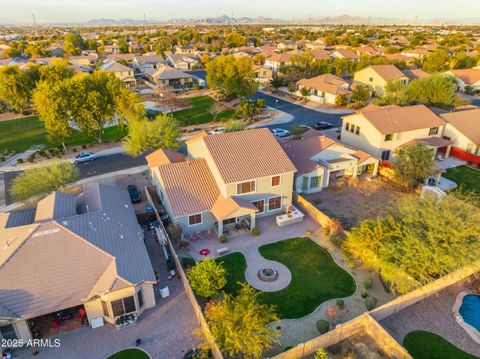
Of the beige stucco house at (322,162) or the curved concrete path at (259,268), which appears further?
the beige stucco house at (322,162)

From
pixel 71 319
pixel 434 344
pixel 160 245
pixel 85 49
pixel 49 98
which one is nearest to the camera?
pixel 434 344

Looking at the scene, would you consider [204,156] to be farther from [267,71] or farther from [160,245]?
[267,71]

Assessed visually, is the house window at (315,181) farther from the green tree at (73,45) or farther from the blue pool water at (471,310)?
the green tree at (73,45)

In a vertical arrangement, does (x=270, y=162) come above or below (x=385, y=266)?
above

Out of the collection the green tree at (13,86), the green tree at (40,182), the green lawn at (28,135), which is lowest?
the green lawn at (28,135)

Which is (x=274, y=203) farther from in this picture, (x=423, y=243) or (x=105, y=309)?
(x=105, y=309)

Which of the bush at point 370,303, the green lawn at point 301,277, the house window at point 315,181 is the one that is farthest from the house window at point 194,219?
the bush at point 370,303

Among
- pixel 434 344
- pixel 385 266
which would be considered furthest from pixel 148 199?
pixel 434 344
